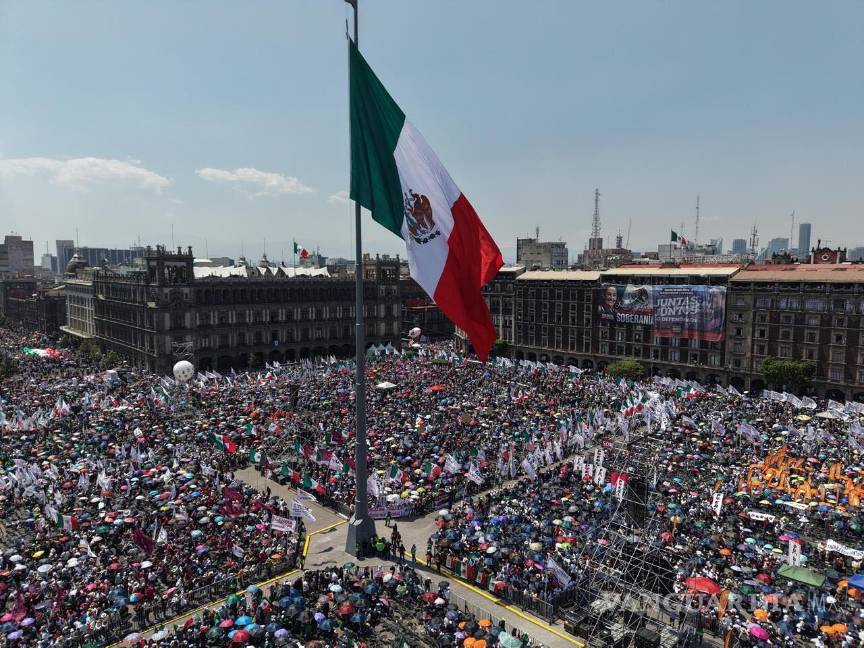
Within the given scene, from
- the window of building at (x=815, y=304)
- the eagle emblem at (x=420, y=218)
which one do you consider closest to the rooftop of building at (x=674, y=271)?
the window of building at (x=815, y=304)

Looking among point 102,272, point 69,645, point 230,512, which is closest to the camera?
point 69,645

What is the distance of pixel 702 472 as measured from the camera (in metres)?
41.9

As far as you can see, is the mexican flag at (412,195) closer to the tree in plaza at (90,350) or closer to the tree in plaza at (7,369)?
the tree in plaza at (7,369)

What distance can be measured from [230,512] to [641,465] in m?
22.0

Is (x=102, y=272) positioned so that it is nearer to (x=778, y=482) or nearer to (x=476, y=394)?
(x=476, y=394)

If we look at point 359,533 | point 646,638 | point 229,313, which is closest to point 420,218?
point 359,533

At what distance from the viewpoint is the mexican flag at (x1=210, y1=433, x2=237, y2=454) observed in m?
44.8

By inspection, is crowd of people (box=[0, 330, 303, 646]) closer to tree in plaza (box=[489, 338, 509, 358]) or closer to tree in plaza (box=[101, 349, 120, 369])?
tree in plaza (box=[101, 349, 120, 369])

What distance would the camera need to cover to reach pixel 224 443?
151ft

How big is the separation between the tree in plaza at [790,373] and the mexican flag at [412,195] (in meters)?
63.2

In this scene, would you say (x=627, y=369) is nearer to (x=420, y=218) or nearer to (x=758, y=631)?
(x=758, y=631)

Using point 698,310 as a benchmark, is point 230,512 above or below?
below

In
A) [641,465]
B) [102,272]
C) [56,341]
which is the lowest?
[56,341]

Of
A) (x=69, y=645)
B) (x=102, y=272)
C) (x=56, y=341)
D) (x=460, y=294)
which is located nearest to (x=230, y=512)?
(x=69, y=645)
